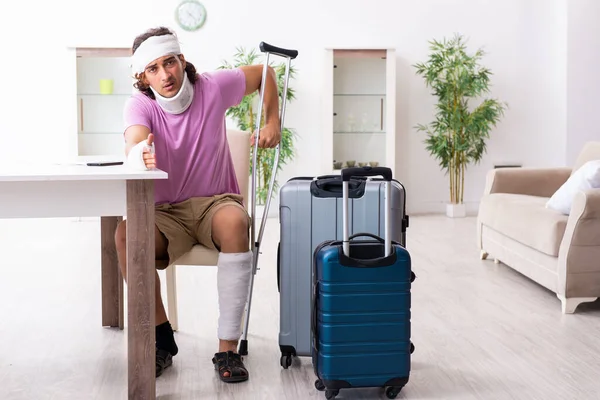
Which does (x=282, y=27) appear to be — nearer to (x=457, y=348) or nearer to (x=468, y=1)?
(x=468, y=1)

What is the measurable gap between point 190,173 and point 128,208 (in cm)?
60

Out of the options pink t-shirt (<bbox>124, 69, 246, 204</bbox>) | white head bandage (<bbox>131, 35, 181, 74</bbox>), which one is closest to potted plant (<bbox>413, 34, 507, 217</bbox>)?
pink t-shirt (<bbox>124, 69, 246, 204</bbox>)

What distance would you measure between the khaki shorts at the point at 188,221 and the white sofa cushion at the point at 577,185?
1.73 meters

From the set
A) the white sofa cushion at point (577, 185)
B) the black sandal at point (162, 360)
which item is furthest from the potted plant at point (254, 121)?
the black sandal at point (162, 360)

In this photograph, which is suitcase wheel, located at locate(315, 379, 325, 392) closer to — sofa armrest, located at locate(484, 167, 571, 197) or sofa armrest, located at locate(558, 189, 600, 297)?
sofa armrest, located at locate(558, 189, 600, 297)

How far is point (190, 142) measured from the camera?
2939 mm

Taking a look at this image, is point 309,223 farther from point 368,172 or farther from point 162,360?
point 162,360

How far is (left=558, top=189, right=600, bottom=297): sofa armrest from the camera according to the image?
363cm

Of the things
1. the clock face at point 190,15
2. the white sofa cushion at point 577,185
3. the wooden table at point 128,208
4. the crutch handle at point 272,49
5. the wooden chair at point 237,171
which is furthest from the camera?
the clock face at point 190,15

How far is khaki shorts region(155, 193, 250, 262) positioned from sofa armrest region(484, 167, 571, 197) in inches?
93.1

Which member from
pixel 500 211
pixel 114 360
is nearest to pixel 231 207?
pixel 114 360

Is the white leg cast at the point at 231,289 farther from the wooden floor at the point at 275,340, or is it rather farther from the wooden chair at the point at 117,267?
the wooden chair at the point at 117,267

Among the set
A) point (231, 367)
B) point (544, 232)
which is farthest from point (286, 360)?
point (544, 232)

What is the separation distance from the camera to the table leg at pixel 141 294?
239 centimetres
